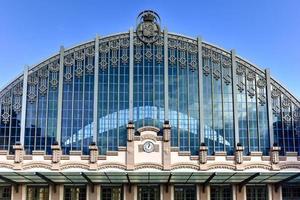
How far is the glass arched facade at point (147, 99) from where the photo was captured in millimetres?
46656

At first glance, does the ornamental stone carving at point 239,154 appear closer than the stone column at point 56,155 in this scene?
No

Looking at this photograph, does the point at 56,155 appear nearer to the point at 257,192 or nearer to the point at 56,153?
the point at 56,153

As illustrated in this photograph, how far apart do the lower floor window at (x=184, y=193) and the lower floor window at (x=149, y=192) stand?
1.59 m

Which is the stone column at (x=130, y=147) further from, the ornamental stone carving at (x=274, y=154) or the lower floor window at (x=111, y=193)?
the ornamental stone carving at (x=274, y=154)

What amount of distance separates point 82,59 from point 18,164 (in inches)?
446

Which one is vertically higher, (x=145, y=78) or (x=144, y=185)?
(x=145, y=78)

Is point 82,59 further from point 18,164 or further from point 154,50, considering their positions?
point 18,164

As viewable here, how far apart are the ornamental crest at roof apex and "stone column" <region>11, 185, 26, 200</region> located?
56.6 feet

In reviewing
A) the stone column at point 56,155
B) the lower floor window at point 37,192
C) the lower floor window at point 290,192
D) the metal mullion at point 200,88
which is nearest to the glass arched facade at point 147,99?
the metal mullion at point 200,88

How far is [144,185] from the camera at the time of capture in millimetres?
44562

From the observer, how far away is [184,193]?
44719 millimetres

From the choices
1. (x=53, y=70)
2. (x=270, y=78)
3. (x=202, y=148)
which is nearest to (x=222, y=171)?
(x=202, y=148)

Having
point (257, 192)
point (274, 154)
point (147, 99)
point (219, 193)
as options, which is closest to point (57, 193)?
point (147, 99)

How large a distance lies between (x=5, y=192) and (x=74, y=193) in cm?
588
